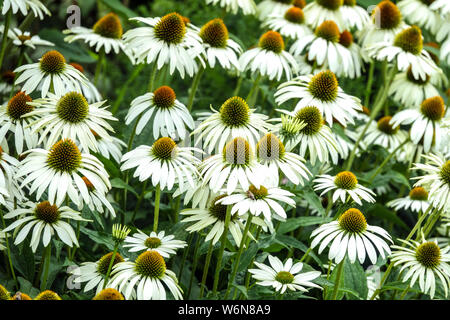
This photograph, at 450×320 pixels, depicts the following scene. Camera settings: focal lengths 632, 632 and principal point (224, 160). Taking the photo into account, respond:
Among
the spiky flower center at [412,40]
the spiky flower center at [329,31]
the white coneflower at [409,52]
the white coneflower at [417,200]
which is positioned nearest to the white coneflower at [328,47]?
the spiky flower center at [329,31]

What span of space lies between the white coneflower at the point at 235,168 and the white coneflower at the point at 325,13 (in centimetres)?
121

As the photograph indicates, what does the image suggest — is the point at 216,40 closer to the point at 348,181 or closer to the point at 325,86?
the point at 325,86

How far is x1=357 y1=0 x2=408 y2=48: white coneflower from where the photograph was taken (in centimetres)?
269

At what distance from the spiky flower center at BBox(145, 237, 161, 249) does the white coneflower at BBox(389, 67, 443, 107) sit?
1429 mm

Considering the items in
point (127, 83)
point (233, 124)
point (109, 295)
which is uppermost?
point (127, 83)

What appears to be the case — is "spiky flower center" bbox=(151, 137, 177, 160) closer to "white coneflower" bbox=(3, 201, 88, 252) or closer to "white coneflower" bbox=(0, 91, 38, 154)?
"white coneflower" bbox=(3, 201, 88, 252)

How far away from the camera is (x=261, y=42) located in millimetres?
2326

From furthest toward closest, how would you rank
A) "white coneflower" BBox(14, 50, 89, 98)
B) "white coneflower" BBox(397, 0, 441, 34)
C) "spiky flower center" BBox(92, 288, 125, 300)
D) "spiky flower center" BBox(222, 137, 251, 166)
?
"white coneflower" BBox(397, 0, 441, 34)
"white coneflower" BBox(14, 50, 89, 98)
"spiky flower center" BBox(222, 137, 251, 166)
"spiky flower center" BBox(92, 288, 125, 300)

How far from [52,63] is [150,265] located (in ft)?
2.55

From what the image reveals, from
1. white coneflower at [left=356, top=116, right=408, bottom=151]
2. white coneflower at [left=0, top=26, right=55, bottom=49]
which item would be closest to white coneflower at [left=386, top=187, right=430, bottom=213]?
white coneflower at [left=356, top=116, right=408, bottom=151]

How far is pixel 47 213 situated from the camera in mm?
1635

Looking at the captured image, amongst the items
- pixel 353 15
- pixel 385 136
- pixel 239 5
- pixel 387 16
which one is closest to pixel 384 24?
pixel 387 16

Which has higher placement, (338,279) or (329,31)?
(329,31)
